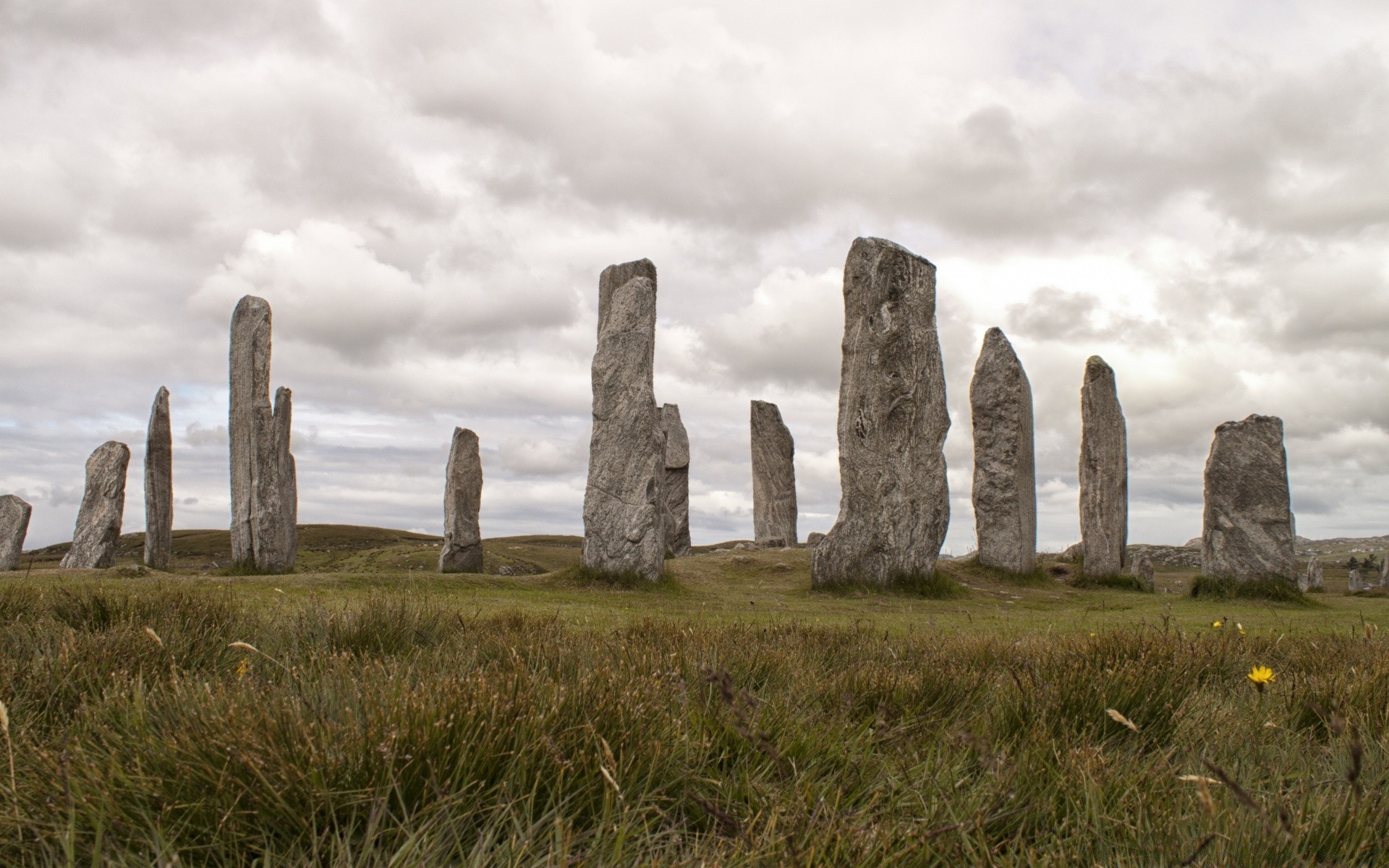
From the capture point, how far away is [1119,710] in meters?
3.38

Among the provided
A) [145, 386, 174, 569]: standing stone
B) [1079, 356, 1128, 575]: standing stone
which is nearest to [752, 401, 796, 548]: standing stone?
[1079, 356, 1128, 575]: standing stone

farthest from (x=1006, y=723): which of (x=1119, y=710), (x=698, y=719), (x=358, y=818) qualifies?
(x=358, y=818)

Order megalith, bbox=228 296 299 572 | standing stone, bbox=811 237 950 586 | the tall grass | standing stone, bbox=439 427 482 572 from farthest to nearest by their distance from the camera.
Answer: standing stone, bbox=439 427 482 572 → megalith, bbox=228 296 299 572 → standing stone, bbox=811 237 950 586 → the tall grass

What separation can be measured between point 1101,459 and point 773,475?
10623 mm

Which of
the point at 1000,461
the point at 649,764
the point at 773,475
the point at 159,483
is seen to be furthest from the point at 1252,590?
the point at 159,483

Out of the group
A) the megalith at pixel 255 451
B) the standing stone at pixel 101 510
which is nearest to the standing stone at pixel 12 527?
the standing stone at pixel 101 510

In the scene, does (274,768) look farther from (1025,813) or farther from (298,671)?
(1025,813)

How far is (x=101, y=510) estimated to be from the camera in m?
22.1

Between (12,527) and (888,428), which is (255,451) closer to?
(12,527)

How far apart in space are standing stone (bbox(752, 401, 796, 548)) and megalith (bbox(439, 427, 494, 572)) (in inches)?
437

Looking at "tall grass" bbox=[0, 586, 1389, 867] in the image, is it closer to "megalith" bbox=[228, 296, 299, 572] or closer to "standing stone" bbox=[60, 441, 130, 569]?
"megalith" bbox=[228, 296, 299, 572]

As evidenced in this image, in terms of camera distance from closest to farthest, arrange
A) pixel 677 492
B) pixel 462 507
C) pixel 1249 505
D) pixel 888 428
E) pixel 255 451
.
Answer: pixel 888 428
pixel 1249 505
pixel 255 451
pixel 462 507
pixel 677 492

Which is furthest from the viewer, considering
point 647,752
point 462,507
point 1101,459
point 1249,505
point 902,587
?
point 1101,459

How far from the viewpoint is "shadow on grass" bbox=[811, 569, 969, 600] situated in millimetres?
15125
